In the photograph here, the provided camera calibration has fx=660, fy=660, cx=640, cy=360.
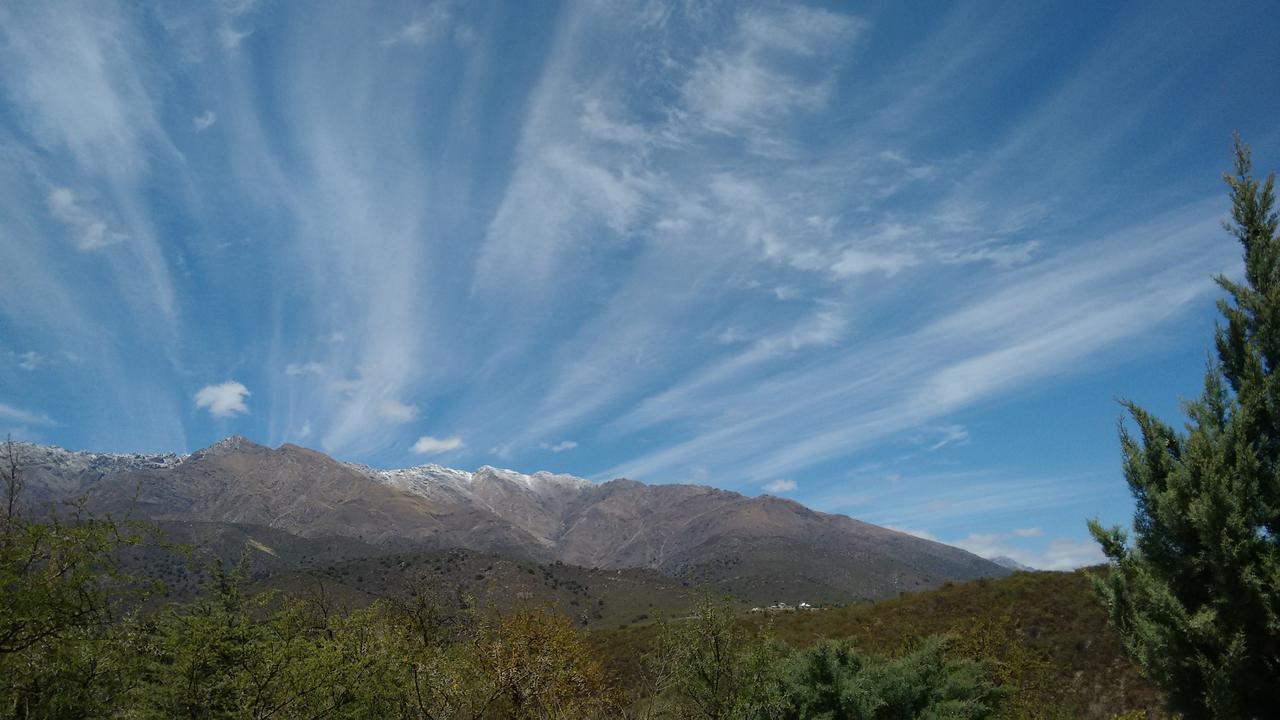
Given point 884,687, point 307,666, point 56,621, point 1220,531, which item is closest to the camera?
point 56,621

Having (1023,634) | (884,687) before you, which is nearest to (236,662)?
(884,687)

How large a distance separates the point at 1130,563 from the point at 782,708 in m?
9.22

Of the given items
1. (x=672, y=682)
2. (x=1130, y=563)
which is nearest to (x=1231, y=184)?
(x=1130, y=563)

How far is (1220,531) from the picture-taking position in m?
11.5

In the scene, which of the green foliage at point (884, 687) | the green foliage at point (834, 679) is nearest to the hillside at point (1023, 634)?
the green foliage at point (834, 679)

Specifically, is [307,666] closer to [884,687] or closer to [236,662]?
[236,662]

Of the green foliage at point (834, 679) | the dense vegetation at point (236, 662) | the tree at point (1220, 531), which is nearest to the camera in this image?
the dense vegetation at point (236, 662)

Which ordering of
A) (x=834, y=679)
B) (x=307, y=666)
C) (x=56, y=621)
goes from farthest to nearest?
(x=834, y=679)
(x=307, y=666)
(x=56, y=621)

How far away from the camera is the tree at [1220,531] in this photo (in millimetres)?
11250

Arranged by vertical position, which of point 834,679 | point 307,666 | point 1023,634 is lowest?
point 834,679

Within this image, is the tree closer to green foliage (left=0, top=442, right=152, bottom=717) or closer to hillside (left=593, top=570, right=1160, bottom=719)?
hillside (left=593, top=570, right=1160, bottom=719)

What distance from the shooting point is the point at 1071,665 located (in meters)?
28.2

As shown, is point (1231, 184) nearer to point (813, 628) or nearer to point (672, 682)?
point (672, 682)

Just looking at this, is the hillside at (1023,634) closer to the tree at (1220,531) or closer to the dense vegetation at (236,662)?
the dense vegetation at (236,662)
